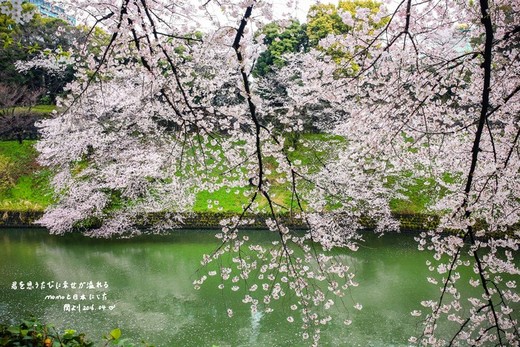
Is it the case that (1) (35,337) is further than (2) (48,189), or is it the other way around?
(2) (48,189)

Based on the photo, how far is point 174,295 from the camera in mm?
6352

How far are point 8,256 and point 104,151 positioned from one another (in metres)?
3.36

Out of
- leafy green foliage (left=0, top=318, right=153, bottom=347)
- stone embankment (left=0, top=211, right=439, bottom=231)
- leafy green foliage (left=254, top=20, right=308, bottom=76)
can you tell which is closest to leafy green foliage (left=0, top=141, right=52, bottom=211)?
stone embankment (left=0, top=211, right=439, bottom=231)

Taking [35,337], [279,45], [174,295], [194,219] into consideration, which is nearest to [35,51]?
[279,45]

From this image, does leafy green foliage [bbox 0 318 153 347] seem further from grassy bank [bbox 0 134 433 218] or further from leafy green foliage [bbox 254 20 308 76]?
leafy green foliage [bbox 254 20 308 76]

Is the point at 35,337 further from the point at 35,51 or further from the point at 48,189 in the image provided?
the point at 35,51

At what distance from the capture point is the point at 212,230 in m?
10.7

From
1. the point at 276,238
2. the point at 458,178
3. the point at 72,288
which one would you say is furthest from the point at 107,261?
the point at 458,178

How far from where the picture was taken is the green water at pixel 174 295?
511 cm

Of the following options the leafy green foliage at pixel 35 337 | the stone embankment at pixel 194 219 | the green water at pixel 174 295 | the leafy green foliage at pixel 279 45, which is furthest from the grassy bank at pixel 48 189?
the leafy green foliage at pixel 35 337

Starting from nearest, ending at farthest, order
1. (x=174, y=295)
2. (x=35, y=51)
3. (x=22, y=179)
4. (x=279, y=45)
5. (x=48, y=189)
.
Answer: (x=174, y=295) < (x=48, y=189) < (x=22, y=179) < (x=35, y=51) < (x=279, y=45)

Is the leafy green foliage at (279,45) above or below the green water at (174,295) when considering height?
above

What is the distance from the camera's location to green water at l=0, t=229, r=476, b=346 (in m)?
5.11

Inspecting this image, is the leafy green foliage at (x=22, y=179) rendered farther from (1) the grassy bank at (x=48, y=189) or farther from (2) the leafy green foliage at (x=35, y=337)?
(2) the leafy green foliage at (x=35, y=337)
